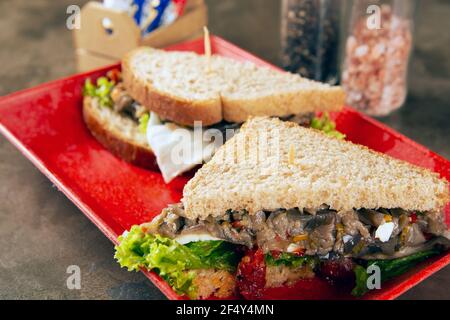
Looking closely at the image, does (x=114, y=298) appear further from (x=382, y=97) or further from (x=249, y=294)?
(x=382, y=97)

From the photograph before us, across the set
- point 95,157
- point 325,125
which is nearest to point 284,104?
point 325,125

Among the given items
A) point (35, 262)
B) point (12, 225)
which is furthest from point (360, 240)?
point (12, 225)

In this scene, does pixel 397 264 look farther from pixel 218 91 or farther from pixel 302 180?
pixel 218 91

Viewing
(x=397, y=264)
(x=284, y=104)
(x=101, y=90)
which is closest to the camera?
(x=397, y=264)

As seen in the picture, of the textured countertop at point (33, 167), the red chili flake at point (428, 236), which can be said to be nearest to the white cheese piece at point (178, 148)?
the textured countertop at point (33, 167)

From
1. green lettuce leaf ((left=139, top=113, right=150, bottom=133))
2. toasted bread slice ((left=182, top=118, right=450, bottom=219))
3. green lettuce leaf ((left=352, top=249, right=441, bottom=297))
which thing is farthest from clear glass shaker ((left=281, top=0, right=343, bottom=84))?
green lettuce leaf ((left=352, top=249, right=441, bottom=297))

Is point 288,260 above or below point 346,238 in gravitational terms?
below

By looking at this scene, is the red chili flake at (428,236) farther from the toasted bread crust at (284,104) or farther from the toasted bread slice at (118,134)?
the toasted bread slice at (118,134)

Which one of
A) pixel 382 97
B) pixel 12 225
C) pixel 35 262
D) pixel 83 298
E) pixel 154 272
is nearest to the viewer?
pixel 154 272
